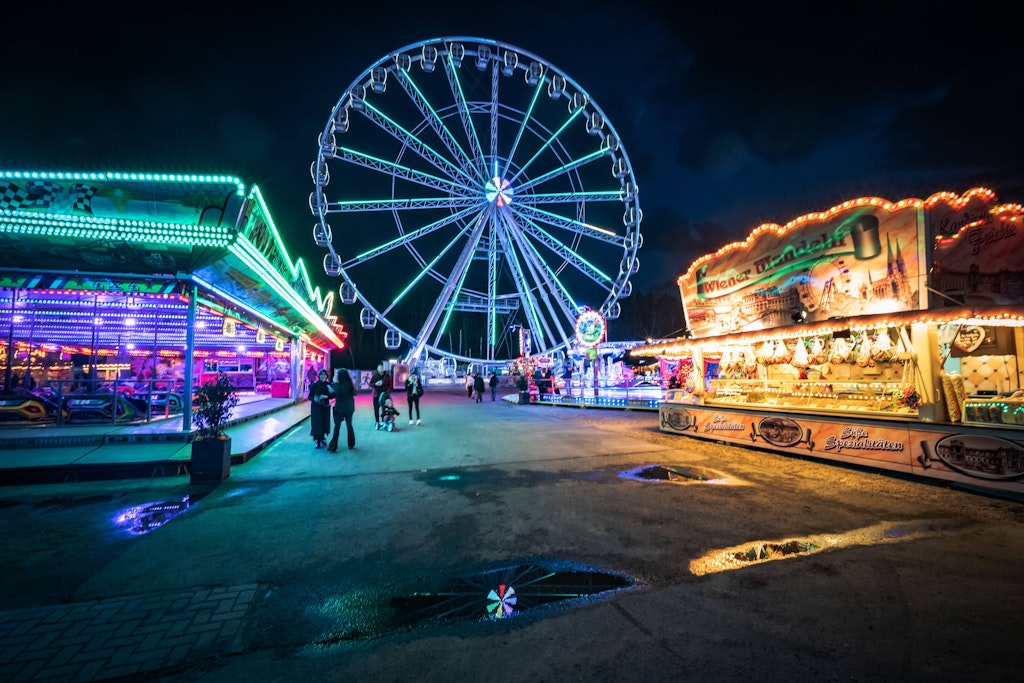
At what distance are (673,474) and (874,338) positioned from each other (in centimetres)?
520

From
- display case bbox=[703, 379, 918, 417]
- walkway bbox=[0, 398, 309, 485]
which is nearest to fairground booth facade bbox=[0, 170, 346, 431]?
walkway bbox=[0, 398, 309, 485]

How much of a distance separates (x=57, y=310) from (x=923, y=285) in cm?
1891

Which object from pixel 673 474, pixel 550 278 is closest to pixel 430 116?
pixel 550 278

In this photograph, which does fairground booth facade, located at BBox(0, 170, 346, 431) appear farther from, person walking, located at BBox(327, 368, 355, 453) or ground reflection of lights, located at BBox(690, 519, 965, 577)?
ground reflection of lights, located at BBox(690, 519, 965, 577)

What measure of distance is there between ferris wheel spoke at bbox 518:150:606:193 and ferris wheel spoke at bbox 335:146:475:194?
4.09 m

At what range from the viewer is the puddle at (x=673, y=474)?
19.9ft

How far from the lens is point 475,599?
2.87 metres

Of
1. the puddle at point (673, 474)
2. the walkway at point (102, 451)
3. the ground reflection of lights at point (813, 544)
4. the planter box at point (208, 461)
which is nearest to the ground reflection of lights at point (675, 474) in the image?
the puddle at point (673, 474)

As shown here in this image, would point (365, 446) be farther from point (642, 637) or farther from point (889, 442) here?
point (889, 442)

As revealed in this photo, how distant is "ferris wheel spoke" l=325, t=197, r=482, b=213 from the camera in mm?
21828

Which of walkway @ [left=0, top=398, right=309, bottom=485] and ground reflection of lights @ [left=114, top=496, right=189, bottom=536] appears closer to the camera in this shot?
ground reflection of lights @ [left=114, top=496, right=189, bottom=536]

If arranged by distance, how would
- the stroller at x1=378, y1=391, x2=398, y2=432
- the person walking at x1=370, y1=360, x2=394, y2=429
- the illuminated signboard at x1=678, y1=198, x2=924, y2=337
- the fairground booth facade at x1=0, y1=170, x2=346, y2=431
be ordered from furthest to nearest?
the person walking at x1=370, y1=360, x2=394, y2=429 → the stroller at x1=378, y1=391, x2=398, y2=432 → the fairground booth facade at x1=0, y1=170, x2=346, y2=431 → the illuminated signboard at x1=678, y1=198, x2=924, y2=337

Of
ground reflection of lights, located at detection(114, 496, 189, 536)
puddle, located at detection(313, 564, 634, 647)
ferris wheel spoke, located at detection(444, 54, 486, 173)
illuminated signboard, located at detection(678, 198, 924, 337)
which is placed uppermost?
ferris wheel spoke, located at detection(444, 54, 486, 173)

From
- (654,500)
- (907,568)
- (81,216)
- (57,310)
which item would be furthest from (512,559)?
(57,310)
